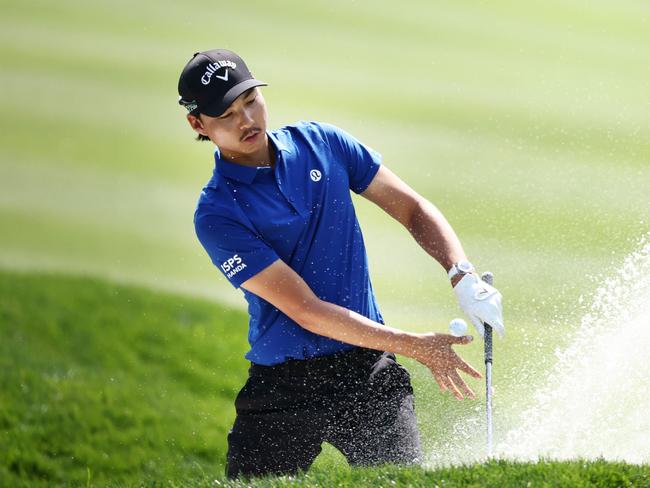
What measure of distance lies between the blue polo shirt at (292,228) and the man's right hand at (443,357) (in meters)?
0.35

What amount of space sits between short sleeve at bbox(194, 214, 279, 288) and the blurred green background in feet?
6.11

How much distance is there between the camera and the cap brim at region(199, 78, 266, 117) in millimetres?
3590

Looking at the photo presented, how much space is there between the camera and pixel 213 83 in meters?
3.62

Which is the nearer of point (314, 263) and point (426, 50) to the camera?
point (314, 263)

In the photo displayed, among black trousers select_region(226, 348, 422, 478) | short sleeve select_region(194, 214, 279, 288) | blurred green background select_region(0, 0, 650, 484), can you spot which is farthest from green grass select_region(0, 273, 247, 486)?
short sleeve select_region(194, 214, 279, 288)

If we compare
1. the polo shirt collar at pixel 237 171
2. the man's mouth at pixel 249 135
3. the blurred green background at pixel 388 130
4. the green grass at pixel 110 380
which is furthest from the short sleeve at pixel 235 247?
the blurred green background at pixel 388 130

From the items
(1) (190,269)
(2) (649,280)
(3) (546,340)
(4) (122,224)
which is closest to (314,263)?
(2) (649,280)

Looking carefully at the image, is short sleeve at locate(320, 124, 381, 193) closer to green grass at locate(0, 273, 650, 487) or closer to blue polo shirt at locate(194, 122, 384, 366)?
blue polo shirt at locate(194, 122, 384, 366)

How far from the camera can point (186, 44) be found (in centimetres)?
909

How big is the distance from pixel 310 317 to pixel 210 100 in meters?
0.75

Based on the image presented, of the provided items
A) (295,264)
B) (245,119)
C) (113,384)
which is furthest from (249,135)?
(113,384)

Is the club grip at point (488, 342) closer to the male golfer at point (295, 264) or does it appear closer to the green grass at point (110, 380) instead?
the male golfer at point (295, 264)

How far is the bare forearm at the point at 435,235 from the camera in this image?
3.74m

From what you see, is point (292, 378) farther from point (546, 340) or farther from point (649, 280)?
point (546, 340)
